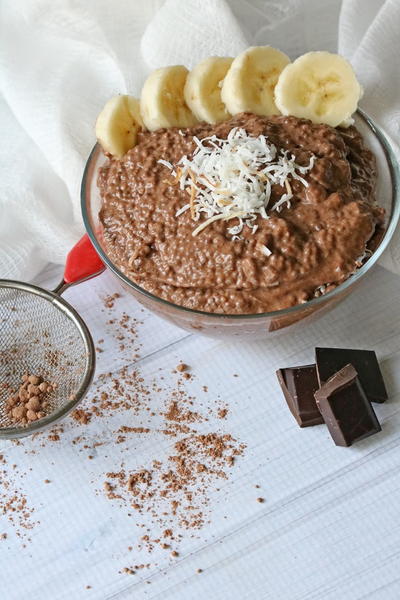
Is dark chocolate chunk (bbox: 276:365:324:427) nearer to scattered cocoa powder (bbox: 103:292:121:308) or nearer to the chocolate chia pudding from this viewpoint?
the chocolate chia pudding

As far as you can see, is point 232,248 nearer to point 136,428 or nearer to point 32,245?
point 136,428

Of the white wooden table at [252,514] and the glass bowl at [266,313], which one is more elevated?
the glass bowl at [266,313]

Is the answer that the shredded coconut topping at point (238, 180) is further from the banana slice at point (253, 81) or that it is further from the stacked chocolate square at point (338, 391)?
the stacked chocolate square at point (338, 391)

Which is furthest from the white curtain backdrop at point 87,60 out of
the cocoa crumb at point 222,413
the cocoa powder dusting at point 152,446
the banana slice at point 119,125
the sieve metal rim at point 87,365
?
the cocoa crumb at point 222,413

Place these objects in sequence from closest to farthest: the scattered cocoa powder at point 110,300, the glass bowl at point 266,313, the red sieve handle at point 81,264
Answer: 1. the glass bowl at point 266,313
2. the red sieve handle at point 81,264
3. the scattered cocoa powder at point 110,300

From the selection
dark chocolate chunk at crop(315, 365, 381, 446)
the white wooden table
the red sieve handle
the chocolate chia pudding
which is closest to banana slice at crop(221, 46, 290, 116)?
the chocolate chia pudding

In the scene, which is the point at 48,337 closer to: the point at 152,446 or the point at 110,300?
the point at 110,300
